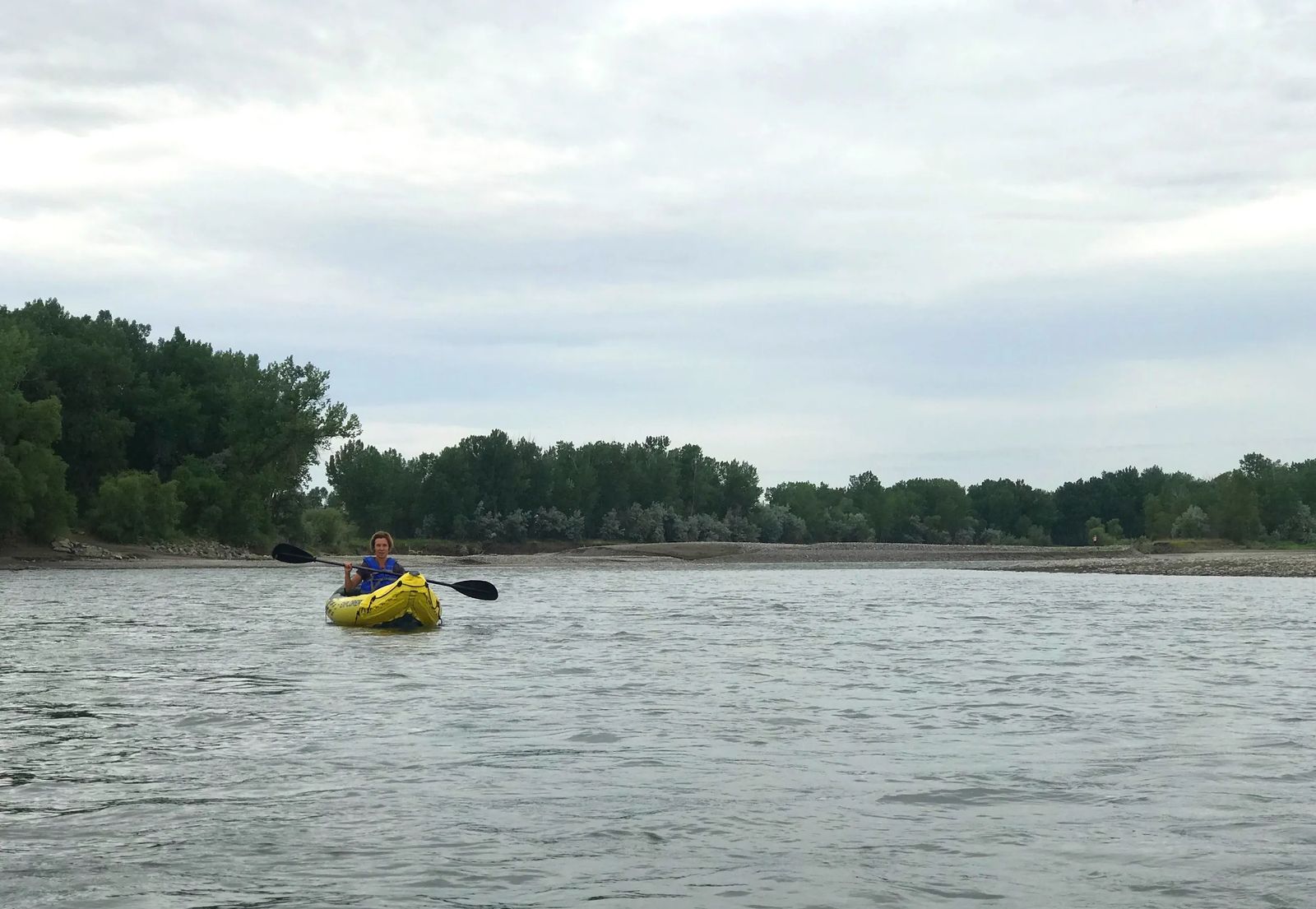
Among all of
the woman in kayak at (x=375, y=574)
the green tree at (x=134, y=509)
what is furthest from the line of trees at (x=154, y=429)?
the woman in kayak at (x=375, y=574)

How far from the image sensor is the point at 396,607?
24422 mm

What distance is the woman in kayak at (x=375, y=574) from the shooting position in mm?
26469

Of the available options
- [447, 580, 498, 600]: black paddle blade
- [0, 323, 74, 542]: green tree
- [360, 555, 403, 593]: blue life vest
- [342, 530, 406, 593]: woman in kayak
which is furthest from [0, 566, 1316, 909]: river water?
[0, 323, 74, 542]: green tree

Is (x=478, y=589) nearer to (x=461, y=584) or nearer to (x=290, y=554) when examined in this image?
(x=461, y=584)

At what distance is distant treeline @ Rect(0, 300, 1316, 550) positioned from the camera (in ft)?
212

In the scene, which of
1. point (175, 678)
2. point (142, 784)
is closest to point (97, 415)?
point (175, 678)

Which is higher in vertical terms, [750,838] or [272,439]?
[272,439]

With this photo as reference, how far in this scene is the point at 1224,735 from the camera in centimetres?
1196

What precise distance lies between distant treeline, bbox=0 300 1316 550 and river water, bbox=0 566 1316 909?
44424 millimetres

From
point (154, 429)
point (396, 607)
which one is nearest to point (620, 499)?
point (154, 429)

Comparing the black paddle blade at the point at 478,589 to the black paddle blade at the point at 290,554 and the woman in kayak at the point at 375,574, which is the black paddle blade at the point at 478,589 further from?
the black paddle blade at the point at 290,554

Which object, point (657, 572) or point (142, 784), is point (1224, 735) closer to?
point (142, 784)

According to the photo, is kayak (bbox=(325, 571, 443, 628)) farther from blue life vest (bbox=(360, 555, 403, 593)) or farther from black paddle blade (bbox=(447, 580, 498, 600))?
black paddle blade (bbox=(447, 580, 498, 600))

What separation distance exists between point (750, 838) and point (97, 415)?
66707 millimetres
